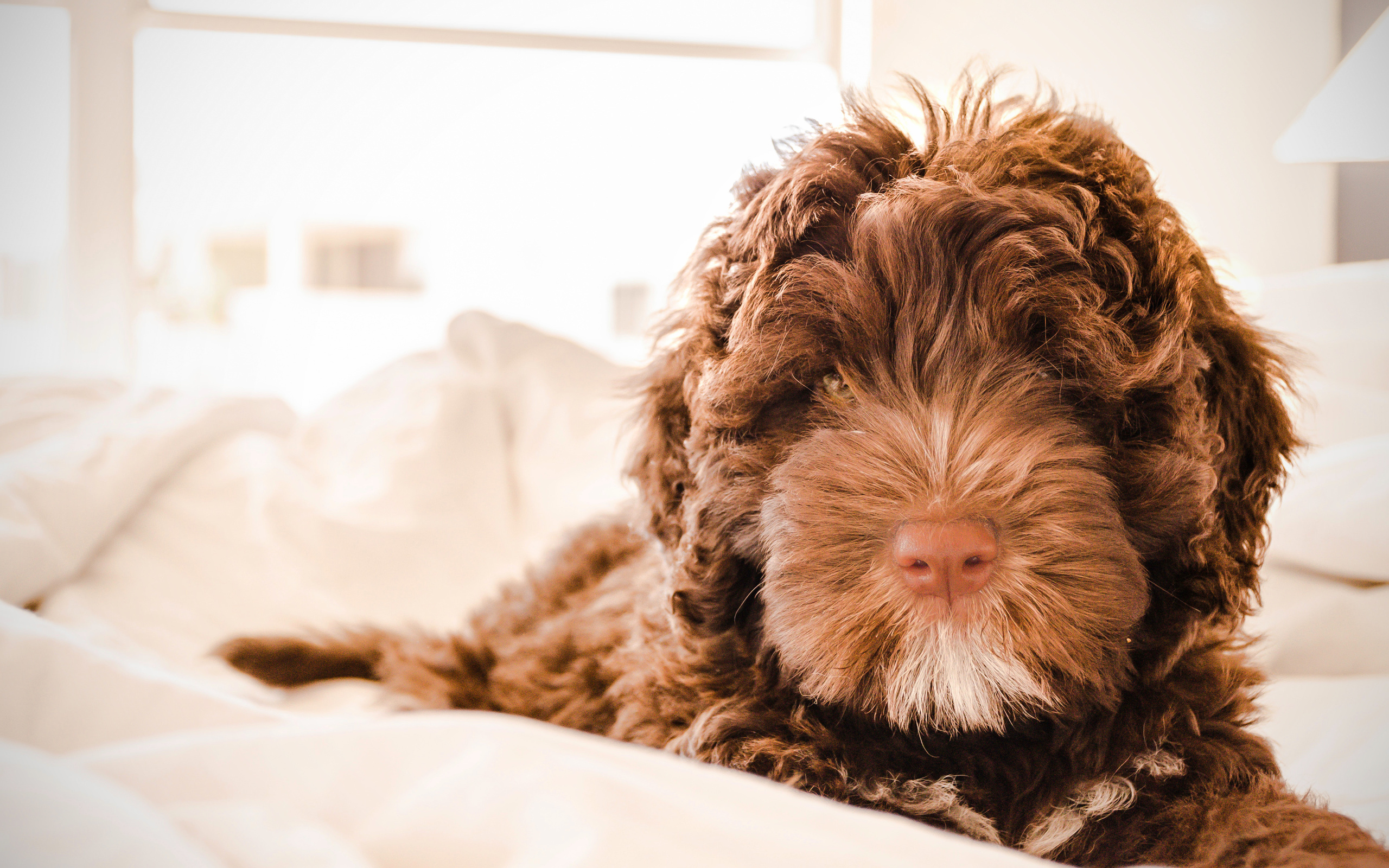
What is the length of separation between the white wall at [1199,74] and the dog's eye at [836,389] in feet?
9.23

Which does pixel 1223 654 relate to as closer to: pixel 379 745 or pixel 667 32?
pixel 379 745

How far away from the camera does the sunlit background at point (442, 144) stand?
474 centimetres

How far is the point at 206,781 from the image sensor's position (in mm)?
986

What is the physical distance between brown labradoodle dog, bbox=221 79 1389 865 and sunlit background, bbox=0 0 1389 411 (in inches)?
127

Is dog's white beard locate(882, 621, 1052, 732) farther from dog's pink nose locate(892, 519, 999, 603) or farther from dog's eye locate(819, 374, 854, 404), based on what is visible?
dog's eye locate(819, 374, 854, 404)

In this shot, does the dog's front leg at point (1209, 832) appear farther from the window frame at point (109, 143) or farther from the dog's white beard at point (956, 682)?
the window frame at point (109, 143)

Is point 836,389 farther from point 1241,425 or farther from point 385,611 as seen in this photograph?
point 385,611

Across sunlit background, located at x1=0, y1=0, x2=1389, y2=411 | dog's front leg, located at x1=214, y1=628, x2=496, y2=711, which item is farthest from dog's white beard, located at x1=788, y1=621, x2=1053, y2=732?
sunlit background, located at x1=0, y1=0, x2=1389, y2=411

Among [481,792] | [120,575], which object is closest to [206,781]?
[481,792]

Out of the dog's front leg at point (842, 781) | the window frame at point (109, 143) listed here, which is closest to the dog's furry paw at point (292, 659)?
the dog's front leg at point (842, 781)

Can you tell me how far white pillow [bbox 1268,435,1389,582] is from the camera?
230 centimetres

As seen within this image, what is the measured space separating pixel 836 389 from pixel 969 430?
0.23 metres

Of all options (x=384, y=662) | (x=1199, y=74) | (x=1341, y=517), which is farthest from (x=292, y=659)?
(x=1199, y=74)

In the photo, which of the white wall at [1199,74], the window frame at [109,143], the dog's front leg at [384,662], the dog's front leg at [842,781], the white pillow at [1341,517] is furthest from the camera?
the window frame at [109,143]
